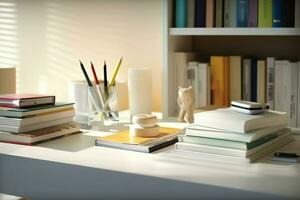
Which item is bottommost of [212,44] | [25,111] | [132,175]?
[132,175]

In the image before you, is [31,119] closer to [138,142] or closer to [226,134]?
[138,142]

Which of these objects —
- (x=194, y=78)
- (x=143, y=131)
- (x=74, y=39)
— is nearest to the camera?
(x=143, y=131)

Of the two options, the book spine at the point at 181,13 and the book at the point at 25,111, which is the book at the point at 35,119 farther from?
the book spine at the point at 181,13

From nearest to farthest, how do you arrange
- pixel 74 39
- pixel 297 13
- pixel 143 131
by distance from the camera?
pixel 143 131
pixel 297 13
pixel 74 39

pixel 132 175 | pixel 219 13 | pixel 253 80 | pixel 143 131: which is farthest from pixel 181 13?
pixel 132 175

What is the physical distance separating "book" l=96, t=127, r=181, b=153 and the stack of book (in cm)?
7

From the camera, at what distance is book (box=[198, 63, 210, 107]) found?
68.3 inches

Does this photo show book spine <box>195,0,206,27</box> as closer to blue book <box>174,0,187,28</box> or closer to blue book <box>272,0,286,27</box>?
blue book <box>174,0,187,28</box>

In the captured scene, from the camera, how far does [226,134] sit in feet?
3.76

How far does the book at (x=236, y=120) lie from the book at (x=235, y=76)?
0.44 m

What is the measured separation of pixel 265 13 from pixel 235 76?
0.77ft

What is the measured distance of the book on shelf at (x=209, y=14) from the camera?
1.69 metres

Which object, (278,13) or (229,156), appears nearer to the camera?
(229,156)

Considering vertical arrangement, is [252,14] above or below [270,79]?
above
